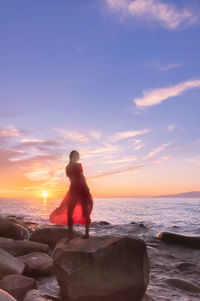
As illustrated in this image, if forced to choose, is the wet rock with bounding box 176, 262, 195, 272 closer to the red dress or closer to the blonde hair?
the red dress

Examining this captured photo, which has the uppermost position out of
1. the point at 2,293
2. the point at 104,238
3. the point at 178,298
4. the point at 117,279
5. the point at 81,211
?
the point at 81,211

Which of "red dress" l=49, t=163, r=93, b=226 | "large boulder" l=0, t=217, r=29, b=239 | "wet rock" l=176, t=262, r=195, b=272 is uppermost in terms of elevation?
"red dress" l=49, t=163, r=93, b=226

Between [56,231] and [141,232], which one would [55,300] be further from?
[141,232]

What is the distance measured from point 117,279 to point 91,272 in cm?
64

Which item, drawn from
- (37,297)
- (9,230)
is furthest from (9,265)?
(9,230)

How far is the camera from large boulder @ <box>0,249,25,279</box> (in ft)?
23.8

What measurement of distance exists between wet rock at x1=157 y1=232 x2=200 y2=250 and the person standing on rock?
868cm

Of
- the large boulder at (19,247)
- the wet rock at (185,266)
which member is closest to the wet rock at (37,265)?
the large boulder at (19,247)


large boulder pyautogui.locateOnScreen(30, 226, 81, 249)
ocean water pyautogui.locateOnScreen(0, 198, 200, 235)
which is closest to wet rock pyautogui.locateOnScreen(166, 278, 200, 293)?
large boulder pyautogui.locateOnScreen(30, 226, 81, 249)

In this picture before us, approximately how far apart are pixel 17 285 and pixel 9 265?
3.65ft

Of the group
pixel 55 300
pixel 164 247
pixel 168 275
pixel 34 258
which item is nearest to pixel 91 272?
pixel 55 300

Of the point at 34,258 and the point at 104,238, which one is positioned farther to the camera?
the point at 34,258

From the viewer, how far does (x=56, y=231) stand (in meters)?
12.8

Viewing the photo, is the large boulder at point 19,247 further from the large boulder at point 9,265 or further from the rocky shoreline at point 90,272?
the large boulder at point 9,265
